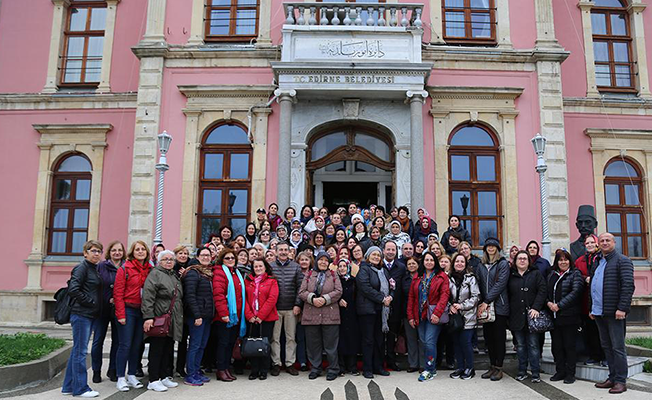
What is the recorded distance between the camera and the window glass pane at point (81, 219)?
14695mm

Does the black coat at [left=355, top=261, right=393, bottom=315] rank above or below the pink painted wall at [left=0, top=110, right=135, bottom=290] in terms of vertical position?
below

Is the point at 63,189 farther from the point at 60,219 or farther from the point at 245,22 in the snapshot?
the point at 245,22

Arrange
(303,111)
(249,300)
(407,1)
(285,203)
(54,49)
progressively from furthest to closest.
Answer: (54,49) < (407,1) < (303,111) < (285,203) < (249,300)

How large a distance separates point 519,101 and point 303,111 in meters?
5.58

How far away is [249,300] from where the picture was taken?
23.8ft

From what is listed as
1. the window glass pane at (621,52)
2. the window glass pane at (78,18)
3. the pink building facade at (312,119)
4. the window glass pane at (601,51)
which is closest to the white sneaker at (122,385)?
the pink building facade at (312,119)

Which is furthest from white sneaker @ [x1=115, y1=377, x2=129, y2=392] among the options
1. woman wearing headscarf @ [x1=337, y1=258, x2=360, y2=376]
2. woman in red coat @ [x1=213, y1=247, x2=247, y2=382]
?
woman wearing headscarf @ [x1=337, y1=258, x2=360, y2=376]

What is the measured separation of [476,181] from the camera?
44.8 ft

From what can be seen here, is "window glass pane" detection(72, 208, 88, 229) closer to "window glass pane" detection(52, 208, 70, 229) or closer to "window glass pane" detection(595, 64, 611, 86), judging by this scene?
"window glass pane" detection(52, 208, 70, 229)

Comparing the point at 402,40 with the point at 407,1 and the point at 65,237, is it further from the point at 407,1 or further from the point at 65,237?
the point at 65,237

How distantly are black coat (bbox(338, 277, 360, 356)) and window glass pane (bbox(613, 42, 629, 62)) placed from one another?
12.6 meters

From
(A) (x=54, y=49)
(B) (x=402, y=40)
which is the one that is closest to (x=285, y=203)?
(B) (x=402, y=40)

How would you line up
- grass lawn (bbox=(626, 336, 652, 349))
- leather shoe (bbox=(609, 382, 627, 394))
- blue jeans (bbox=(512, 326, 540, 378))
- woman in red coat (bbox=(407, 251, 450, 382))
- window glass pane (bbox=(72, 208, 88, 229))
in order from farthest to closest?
window glass pane (bbox=(72, 208, 88, 229))
grass lawn (bbox=(626, 336, 652, 349))
woman in red coat (bbox=(407, 251, 450, 382))
blue jeans (bbox=(512, 326, 540, 378))
leather shoe (bbox=(609, 382, 627, 394))

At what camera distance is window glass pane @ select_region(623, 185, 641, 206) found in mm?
14789
